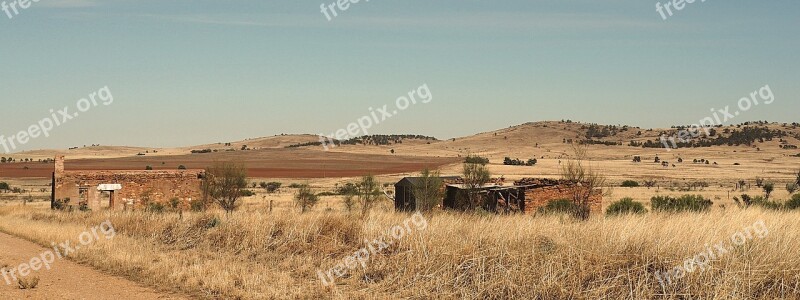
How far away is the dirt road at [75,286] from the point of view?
9.19 metres

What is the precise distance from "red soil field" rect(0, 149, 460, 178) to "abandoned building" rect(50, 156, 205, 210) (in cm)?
4037

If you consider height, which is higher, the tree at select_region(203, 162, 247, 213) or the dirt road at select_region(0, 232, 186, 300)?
the tree at select_region(203, 162, 247, 213)

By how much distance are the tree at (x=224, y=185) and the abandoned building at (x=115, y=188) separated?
1720 mm

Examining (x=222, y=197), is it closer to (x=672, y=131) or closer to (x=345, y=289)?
(x=345, y=289)

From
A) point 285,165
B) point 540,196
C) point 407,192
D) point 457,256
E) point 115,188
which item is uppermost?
point 285,165

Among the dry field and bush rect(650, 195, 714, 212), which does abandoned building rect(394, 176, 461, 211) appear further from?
the dry field

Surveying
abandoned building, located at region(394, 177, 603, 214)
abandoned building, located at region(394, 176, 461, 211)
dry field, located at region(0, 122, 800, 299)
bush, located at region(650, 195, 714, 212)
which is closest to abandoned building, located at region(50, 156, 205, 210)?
abandoned building, located at region(394, 176, 461, 211)

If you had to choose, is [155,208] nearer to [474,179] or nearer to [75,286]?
[474,179]

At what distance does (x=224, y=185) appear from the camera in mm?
37156

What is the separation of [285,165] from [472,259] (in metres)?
101

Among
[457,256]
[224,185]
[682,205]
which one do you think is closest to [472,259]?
[457,256]

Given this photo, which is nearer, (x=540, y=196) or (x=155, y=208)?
(x=540, y=196)

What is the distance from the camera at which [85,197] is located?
36.4 m

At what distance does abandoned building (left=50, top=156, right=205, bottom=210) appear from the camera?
35.7 metres
